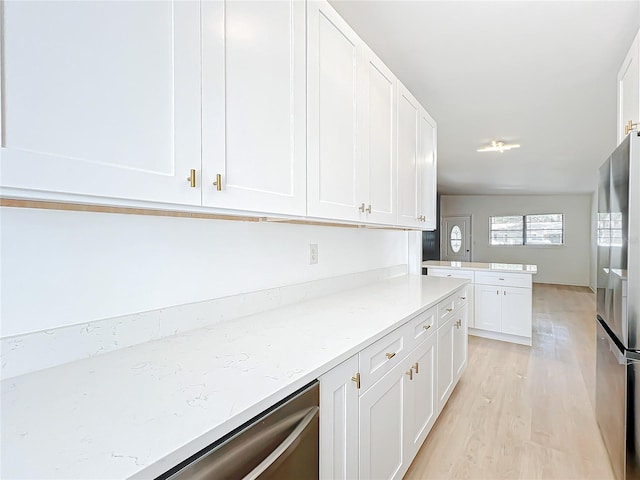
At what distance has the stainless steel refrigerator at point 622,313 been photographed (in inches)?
60.5

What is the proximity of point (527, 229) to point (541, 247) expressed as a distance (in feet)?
2.00

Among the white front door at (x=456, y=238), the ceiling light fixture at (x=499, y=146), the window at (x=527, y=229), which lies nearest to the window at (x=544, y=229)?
the window at (x=527, y=229)

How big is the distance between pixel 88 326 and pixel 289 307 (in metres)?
0.90

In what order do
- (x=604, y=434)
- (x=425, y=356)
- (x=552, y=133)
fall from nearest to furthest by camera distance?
(x=425, y=356) → (x=604, y=434) → (x=552, y=133)

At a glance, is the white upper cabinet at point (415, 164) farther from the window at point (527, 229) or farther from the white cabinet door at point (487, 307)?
the window at point (527, 229)

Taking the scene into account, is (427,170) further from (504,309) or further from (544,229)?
(544,229)

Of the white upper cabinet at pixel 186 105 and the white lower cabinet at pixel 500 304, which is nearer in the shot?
the white upper cabinet at pixel 186 105

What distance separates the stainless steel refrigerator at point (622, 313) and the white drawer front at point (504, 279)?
198cm

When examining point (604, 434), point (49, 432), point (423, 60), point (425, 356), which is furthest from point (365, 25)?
point (604, 434)

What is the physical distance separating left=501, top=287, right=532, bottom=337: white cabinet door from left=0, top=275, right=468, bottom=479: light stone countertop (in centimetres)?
326

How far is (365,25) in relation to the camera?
1940 mm

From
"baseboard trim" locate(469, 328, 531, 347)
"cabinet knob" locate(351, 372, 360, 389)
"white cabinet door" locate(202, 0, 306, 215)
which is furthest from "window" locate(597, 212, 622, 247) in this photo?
"baseboard trim" locate(469, 328, 531, 347)

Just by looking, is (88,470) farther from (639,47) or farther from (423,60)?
(639,47)

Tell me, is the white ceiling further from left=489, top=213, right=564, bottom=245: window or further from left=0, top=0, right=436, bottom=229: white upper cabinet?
left=489, top=213, right=564, bottom=245: window
